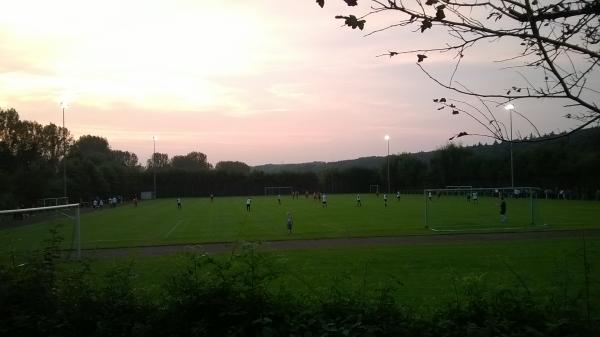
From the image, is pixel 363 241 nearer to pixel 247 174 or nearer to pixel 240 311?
pixel 240 311

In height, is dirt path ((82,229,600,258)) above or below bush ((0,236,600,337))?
below

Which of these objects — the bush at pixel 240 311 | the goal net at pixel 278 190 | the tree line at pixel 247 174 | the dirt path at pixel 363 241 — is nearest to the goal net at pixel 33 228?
the bush at pixel 240 311

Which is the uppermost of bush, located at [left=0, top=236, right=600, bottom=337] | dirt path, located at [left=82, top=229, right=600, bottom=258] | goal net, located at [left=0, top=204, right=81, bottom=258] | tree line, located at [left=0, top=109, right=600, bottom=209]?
tree line, located at [left=0, top=109, right=600, bottom=209]

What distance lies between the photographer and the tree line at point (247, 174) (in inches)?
2876

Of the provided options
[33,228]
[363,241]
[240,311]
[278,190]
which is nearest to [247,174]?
[278,190]

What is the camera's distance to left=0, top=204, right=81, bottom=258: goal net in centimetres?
858

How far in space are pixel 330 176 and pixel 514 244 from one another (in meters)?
108

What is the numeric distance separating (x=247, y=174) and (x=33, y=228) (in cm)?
11870

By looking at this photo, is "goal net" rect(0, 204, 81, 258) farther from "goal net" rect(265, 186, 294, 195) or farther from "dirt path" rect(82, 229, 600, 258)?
"goal net" rect(265, 186, 294, 195)

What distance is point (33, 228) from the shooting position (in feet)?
42.2

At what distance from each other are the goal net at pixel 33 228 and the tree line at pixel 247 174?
32828 millimetres

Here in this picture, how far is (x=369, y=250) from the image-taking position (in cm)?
2089

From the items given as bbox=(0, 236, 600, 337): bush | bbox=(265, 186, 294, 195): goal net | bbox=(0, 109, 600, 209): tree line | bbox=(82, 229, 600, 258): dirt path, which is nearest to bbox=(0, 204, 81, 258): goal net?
bbox=(0, 236, 600, 337): bush

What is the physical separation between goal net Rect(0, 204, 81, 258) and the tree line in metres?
32.8
